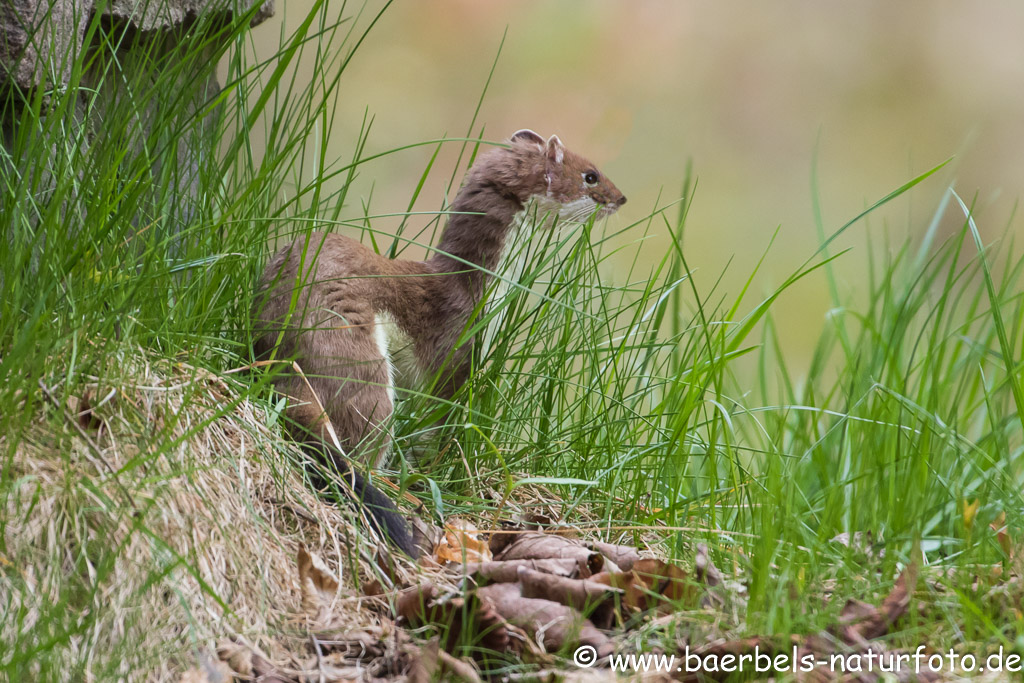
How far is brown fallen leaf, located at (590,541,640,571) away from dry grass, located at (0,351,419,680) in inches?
16.7

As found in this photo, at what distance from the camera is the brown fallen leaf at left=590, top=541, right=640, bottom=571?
1.91m

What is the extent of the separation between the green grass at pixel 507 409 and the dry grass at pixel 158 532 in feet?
0.04

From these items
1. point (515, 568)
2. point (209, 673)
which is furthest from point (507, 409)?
point (209, 673)

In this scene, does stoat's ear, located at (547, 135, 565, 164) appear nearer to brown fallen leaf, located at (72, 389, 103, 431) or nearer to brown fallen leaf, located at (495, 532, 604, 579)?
brown fallen leaf, located at (495, 532, 604, 579)

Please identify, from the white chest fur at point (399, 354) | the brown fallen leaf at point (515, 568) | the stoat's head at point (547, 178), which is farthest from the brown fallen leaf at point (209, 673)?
the stoat's head at point (547, 178)

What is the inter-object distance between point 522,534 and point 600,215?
1680mm

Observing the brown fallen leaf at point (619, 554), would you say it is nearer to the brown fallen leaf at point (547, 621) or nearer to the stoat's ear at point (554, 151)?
the brown fallen leaf at point (547, 621)

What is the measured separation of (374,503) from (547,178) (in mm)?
1571

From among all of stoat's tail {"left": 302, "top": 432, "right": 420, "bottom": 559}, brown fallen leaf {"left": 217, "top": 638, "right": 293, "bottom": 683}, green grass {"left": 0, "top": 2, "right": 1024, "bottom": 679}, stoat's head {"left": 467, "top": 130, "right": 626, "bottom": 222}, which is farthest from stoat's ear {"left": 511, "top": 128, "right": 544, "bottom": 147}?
brown fallen leaf {"left": 217, "top": 638, "right": 293, "bottom": 683}

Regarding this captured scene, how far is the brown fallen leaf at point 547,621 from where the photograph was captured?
1575 mm

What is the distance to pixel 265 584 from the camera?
1.70 m

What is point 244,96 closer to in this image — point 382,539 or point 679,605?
point 382,539

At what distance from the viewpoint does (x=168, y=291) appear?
7.14 feet

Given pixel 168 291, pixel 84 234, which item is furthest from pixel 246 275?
pixel 84 234
